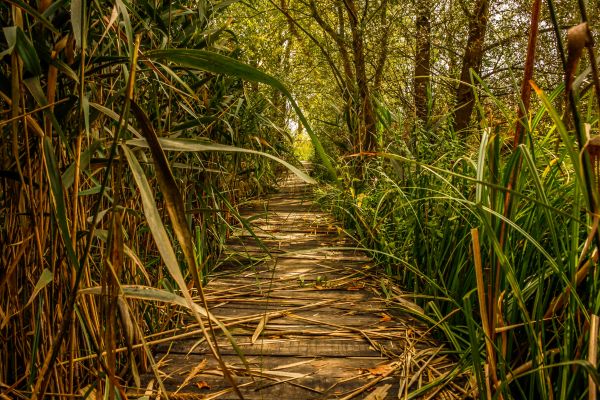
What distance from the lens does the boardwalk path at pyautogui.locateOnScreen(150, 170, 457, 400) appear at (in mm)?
1081

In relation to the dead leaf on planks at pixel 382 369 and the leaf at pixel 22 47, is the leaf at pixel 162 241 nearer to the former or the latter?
the leaf at pixel 22 47

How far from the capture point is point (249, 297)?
68.2 inches

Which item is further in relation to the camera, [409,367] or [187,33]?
[187,33]

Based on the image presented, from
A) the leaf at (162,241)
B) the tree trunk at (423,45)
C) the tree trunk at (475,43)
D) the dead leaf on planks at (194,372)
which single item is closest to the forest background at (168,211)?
the leaf at (162,241)

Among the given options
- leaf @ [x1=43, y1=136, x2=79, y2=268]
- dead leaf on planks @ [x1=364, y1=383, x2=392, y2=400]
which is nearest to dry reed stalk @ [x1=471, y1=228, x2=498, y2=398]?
dead leaf on planks @ [x1=364, y1=383, x2=392, y2=400]

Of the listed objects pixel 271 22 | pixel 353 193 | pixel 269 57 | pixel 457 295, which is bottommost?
pixel 457 295

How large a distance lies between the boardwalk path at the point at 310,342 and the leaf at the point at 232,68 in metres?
0.24

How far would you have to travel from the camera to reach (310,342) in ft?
4.40

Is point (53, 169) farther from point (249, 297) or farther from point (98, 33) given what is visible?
point (249, 297)

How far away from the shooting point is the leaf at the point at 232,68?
556 mm

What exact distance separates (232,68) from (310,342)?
0.97 m

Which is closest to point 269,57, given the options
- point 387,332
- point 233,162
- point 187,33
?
point 233,162

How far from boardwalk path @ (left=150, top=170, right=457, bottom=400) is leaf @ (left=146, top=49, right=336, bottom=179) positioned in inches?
9.5

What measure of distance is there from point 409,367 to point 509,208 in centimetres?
53
